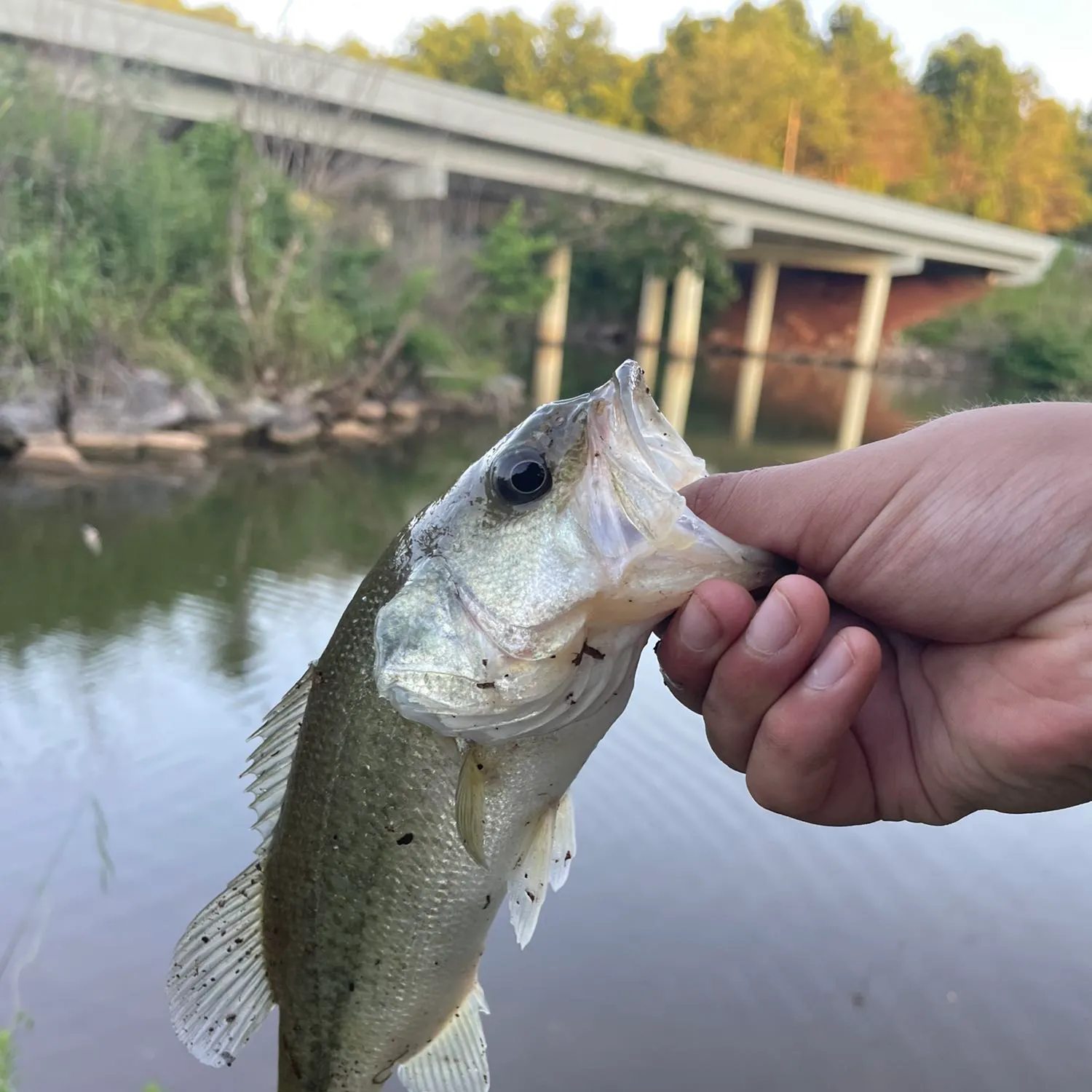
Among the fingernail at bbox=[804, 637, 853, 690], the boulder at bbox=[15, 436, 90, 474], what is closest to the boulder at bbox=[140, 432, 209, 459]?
the boulder at bbox=[15, 436, 90, 474]

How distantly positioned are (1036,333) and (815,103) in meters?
24.6

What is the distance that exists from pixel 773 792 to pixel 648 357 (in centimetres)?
3402

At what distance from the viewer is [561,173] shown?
27.9m

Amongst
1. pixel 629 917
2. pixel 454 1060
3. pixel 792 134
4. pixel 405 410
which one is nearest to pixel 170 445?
pixel 405 410

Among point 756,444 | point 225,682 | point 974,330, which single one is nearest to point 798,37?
point 974,330

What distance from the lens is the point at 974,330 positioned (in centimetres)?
3853

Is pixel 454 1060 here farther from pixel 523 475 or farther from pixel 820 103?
pixel 820 103

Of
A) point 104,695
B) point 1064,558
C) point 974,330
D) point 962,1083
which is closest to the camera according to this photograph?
point 1064,558

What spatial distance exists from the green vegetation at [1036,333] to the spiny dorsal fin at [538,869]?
102 ft

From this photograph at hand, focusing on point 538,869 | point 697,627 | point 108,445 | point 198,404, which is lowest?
point 108,445

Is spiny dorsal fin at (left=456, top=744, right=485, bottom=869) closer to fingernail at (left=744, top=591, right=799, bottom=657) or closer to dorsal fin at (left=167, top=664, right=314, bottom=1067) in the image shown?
dorsal fin at (left=167, top=664, right=314, bottom=1067)

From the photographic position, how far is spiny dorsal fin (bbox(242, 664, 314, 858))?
170 cm

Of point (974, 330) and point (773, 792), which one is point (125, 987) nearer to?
point (773, 792)

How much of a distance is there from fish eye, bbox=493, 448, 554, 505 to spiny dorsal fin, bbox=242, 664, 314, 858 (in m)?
0.55
